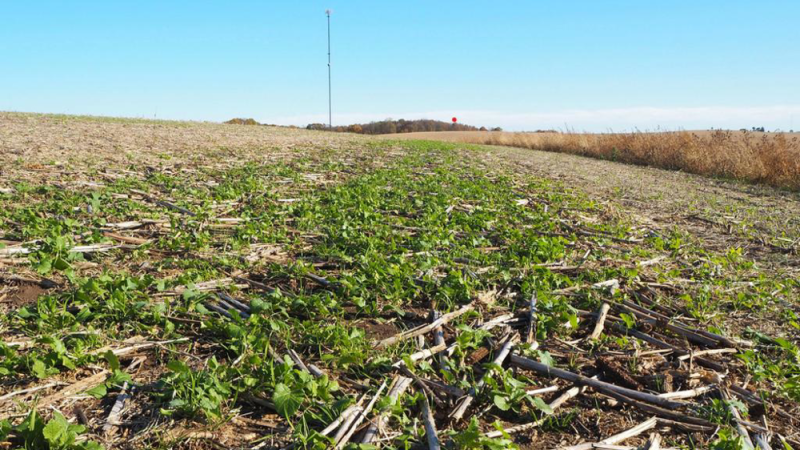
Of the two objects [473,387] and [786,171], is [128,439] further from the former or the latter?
[786,171]

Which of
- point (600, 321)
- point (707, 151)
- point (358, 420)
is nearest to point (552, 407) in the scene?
point (358, 420)

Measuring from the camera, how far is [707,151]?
67.7ft

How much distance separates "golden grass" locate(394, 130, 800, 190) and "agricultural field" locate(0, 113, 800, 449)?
1109 cm

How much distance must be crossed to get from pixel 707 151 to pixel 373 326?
A: 71.5 ft

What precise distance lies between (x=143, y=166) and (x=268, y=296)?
24.4 ft

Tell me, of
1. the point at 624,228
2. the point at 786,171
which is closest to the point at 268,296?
the point at 624,228

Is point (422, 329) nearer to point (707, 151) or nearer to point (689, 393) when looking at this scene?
point (689, 393)

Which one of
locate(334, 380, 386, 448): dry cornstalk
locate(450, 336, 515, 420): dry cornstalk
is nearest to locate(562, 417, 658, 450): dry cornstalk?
locate(450, 336, 515, 420): dry cornstalk

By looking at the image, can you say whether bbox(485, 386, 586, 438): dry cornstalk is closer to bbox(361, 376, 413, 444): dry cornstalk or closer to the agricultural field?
the agricultural field

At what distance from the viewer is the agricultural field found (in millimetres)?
2643

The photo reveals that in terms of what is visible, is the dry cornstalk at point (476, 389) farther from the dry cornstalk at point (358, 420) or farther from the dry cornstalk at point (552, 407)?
the dry cornstalk at point (358, 420)

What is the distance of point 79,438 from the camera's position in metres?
2.39

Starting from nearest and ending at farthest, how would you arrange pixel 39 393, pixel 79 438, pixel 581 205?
pixel 79 438
pixel 39 393
pixel 581 205

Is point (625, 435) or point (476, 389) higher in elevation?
point (476, 389)
